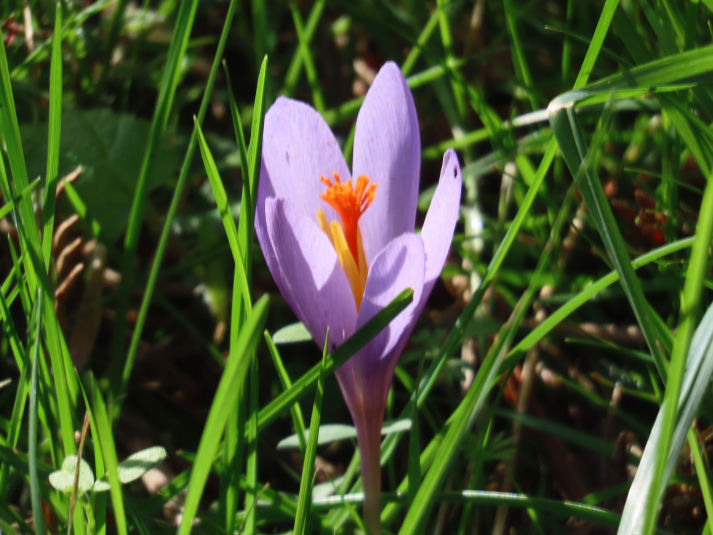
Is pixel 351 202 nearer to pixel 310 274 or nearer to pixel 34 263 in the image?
pixel 310 274

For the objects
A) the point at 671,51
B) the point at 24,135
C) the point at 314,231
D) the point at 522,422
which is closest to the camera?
the point at 314,231

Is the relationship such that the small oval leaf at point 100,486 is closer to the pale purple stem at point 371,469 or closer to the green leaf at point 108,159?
the pale purple stem at point 371,469

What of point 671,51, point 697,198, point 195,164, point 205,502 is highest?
point 671,51

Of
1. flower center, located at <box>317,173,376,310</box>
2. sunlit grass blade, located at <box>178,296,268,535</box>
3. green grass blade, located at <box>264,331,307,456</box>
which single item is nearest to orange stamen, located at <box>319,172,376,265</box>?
flower center, located at <box>317,173,376,310</box>

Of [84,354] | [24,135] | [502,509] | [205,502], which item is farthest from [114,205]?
[502,509]

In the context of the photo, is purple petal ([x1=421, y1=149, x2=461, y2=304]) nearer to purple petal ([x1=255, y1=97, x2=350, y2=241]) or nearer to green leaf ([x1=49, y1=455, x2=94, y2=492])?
purple petal ([x1=255, y1=97, x2=350, y2=241])

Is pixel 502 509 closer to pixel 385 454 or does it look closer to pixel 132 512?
pixel 385 454

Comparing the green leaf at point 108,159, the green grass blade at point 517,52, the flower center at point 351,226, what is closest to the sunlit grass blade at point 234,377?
the flower center at point 351,226

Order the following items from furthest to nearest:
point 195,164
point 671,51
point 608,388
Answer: point 195,164 → point 608,388 → point 671,51
